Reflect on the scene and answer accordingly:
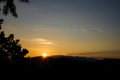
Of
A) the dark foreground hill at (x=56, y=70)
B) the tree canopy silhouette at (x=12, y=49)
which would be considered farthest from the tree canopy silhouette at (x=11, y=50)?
the dark foreground hill at (x=56, y=70)

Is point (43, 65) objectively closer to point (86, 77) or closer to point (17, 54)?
point (86, 77)

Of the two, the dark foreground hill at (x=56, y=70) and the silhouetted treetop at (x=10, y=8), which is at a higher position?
the silhouetted treetop at (x=10, y=8)

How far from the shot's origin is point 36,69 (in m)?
14.5

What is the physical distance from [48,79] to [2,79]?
9.41 feet

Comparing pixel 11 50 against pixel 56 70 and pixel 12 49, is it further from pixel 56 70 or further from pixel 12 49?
pixel 56 70

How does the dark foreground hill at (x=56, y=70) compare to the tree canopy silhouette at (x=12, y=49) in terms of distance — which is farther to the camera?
the tree canopy silhouette at (x=12, y=49)

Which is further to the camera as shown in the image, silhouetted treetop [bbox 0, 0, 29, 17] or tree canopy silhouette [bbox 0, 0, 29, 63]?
tree canopy silhouette [bbox 0, 0, 29, 63]

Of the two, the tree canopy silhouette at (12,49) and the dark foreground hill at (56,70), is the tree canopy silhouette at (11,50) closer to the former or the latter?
the tree canopy silhouette at (12,49)

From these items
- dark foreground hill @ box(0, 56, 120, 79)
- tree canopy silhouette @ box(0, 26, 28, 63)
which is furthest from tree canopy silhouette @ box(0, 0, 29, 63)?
dark foreground hill @ box(0, 56, 120, 79)

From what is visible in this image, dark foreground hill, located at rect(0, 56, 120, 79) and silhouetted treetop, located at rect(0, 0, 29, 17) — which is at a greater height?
silhouetted treetop, located at rect(0, 0, 29, 17)

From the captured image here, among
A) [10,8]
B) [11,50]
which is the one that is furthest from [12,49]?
[10,8]

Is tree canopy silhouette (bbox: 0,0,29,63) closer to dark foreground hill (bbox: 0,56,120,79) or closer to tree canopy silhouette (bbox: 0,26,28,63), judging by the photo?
tree canopy silhouette (bbox: 0,26,28,63)

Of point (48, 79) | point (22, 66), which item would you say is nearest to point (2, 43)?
point (22, 66)

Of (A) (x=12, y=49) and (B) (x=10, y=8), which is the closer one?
(B) (x=10, y=8)
